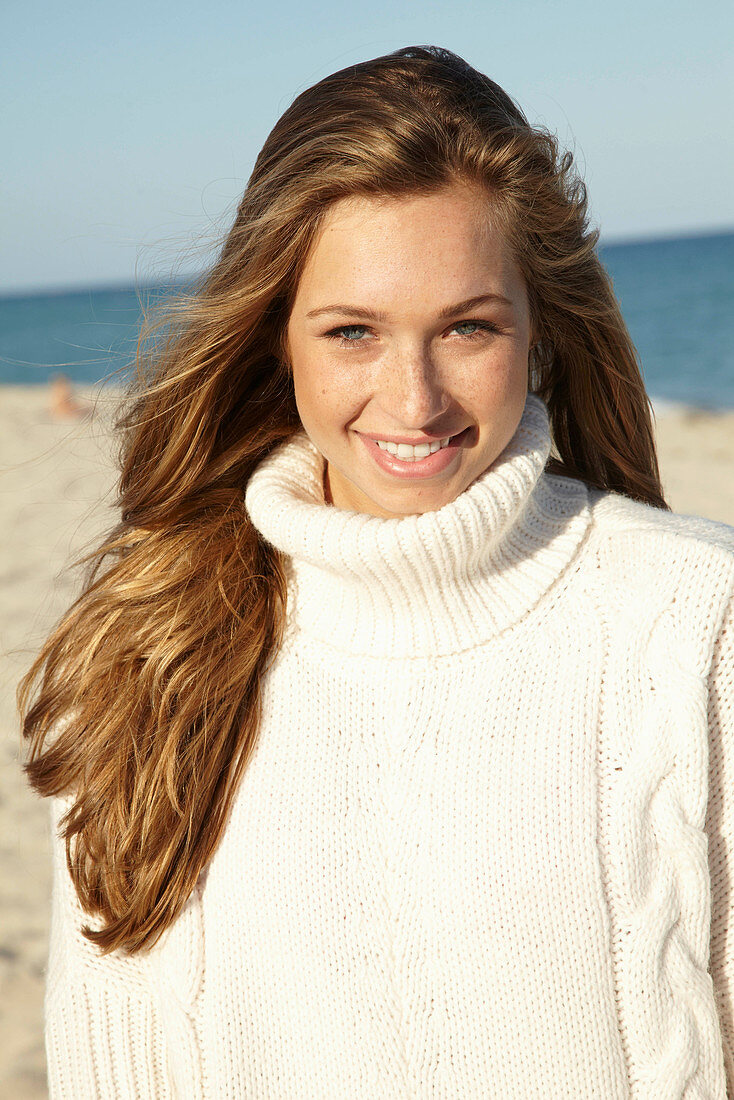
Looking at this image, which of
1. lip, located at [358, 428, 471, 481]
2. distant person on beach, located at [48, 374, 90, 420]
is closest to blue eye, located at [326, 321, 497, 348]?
lip, located at [358, 428, 471, 481]

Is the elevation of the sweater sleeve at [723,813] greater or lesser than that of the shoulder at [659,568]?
lesser

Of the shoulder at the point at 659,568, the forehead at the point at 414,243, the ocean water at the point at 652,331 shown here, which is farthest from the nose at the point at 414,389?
the ocean water at the point at 652,331

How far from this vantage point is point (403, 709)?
2072 mm

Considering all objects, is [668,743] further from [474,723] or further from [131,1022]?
[131,1022]

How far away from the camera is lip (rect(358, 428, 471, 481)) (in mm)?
1997

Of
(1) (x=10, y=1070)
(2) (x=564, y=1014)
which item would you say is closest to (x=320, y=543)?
(2) (x=564, y=1014)

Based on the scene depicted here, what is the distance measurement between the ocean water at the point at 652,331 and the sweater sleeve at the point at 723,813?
1.31m

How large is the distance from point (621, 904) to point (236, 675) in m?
0.89

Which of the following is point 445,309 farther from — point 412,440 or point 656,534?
point 656,534

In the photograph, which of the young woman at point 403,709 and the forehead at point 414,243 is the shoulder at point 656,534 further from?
the forehead at point 414,243

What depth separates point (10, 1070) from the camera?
3.50 meters

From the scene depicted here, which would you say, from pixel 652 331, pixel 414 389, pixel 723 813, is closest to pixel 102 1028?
pixel 723 813

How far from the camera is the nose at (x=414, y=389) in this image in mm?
1894

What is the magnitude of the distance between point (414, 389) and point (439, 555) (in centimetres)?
35
